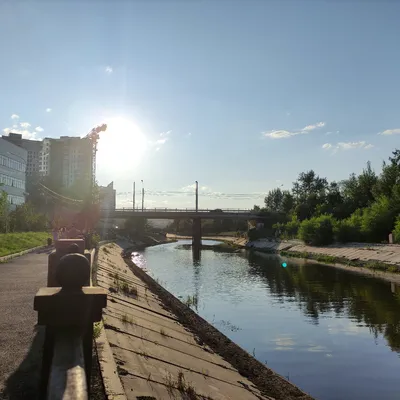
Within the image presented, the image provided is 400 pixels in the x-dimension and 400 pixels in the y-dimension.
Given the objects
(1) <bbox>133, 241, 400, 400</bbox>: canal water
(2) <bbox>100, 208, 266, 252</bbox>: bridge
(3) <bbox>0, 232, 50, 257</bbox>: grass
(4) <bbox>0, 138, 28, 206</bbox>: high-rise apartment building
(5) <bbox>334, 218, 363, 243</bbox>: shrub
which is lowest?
(1) <bbox>133, 241, 400, 400</bbox>: canal water

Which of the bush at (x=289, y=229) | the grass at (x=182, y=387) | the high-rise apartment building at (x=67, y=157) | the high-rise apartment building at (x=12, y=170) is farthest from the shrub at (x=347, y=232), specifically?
the high-rise apartment building at (x=67, y=157)

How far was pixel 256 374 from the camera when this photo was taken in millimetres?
12898

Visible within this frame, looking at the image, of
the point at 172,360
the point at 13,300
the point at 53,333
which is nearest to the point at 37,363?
the point at 53,333

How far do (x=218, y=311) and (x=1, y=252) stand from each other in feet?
53.3

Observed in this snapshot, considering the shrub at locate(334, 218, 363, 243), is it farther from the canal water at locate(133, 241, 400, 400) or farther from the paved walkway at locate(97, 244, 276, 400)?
the paved walkway at locate(97, 244, 276, 400)

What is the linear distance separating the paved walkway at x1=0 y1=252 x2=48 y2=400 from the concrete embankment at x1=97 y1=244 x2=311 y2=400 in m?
1.24

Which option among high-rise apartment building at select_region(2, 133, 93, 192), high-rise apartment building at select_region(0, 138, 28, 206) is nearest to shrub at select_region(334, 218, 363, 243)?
high-rise apartment building at select_region(0, 138, 28, 206)

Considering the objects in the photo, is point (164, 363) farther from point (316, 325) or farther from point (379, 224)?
point (379, 224)

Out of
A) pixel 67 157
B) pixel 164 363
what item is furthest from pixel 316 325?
pixel 67 157

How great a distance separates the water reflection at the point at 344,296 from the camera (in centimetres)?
2067

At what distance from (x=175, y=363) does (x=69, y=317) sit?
7.07 m

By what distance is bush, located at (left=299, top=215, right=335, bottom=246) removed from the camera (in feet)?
220

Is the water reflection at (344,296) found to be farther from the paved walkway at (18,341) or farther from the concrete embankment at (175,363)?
the paved walkway at (18,341)

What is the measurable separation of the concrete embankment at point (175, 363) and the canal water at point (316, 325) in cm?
129
